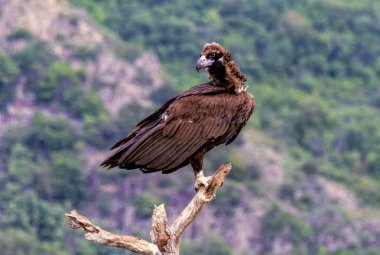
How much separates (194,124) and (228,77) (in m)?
0.47

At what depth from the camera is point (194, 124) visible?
1300 centimetres

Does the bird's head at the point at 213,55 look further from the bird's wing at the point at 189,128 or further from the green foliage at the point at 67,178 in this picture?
the green foliage at the point at 67,178

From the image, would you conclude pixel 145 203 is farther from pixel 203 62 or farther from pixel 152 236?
pixel 152 236

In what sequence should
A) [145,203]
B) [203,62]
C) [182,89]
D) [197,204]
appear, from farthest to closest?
1. [182,89]
2. [145,203]
3. [203,62]
4. [197,204]

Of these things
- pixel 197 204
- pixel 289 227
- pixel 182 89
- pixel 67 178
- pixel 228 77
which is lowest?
pixel 197 204

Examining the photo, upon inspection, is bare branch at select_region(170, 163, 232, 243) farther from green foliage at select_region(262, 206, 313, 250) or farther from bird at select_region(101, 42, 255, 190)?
green foliage at select_region(262, 206, 313, 250)

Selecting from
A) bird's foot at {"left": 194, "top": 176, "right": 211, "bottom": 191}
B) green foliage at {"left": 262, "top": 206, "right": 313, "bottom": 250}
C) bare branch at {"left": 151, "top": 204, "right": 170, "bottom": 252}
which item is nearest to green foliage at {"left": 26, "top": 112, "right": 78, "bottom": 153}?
green foliage at {"left": 262, "top": 206, "right": 313, "bottom": 250}

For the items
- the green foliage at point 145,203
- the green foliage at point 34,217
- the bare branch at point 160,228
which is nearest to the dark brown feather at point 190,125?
the bare branch at point 160,228

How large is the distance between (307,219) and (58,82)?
1419 cm

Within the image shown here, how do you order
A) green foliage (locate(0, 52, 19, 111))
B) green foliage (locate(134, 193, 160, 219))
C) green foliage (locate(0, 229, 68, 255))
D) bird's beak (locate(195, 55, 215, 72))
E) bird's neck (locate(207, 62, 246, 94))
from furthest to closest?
green foliage (locate(0, 52, 19, 111))
green foliage (locate(134, 193, 160, 219))
green foliage (locate(0, 229, 68, 255))
bird's neck (locate(207, 62, 246, 94))
bird's beak (locate(195, 55, 215, 72))

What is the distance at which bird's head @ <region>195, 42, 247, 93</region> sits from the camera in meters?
12.9

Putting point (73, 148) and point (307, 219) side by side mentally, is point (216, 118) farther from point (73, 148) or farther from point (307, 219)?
point (73, 148)

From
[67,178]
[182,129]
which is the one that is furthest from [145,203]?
[182,129]

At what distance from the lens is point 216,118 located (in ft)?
42.8
